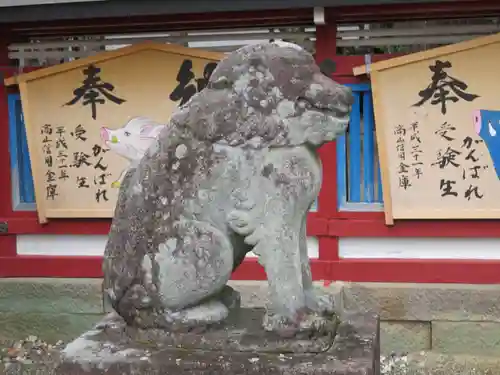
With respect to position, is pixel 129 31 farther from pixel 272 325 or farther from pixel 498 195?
pixel 272 325

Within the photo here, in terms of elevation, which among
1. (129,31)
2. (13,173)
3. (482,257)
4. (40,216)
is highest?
(129,31)

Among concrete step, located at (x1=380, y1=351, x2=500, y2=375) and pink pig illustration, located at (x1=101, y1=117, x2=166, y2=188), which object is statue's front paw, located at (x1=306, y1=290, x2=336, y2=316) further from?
pink pig illustration, located at (x1=101, y1=117, x2=166, y2=188)

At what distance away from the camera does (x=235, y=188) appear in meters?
2.53

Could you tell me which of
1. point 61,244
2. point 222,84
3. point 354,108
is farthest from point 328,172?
point 222,84

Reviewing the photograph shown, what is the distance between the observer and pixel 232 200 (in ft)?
8.32

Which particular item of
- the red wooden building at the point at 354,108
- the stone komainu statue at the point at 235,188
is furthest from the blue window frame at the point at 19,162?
the stone komainu statue at the point at 235,188

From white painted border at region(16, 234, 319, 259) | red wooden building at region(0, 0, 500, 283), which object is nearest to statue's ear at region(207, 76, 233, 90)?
red wooden building at region(0, 0, 500, 283)

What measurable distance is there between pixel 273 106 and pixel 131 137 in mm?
3330

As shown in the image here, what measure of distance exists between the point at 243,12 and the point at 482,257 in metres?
2.74

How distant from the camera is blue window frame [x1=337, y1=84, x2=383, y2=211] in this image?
542cm

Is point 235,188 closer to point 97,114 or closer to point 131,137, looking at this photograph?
point 131,137

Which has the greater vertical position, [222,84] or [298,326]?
[222,84]

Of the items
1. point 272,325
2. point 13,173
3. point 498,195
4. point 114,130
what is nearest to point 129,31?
point 114,130

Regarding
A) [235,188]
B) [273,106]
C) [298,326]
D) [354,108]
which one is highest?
[354,108]
